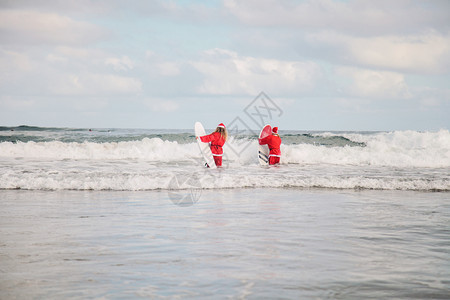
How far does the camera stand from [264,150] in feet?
54.3

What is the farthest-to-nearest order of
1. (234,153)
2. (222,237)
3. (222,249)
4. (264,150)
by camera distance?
(234,153)
(264,150)
(222,237)
(222,249)

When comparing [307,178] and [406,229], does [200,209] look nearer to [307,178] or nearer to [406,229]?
[406,229]

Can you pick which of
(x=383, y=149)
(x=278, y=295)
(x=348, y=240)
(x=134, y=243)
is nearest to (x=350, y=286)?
(x=278, y=295)

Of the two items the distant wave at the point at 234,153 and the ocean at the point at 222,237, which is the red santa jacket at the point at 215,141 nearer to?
the distant wave at the point at 234,153

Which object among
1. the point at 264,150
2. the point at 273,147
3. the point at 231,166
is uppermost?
the point at 273,147

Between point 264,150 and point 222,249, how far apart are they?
12125 millimetres

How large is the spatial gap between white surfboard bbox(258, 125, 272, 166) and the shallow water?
8.21 meters

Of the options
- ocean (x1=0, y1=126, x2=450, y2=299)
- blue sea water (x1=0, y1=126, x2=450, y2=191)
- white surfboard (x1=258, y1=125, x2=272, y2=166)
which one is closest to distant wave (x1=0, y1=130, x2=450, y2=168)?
blue sea water (x1=0, y1=126, x2=450, y2=191)

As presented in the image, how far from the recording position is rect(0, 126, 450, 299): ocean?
11.2 ft

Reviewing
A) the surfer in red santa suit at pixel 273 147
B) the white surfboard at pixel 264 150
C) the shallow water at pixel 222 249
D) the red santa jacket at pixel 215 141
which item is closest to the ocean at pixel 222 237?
the shallow water at pixel 222 249

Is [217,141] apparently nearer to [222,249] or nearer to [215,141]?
[215,141]

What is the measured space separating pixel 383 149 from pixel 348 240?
18123 millimetres

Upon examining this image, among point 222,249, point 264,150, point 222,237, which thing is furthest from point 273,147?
point 222,249

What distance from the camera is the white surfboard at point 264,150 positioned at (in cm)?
1636
